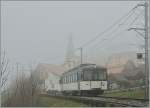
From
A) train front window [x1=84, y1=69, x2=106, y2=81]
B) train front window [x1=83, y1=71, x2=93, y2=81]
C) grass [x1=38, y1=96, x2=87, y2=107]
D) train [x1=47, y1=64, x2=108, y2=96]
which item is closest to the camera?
grass [x1=38, y1=96, x2=87, y2=107]

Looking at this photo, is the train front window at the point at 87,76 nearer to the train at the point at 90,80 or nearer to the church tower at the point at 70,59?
the train at the point at 90,80

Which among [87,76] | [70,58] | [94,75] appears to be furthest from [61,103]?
[70,58]

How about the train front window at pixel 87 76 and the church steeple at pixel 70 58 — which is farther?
the church steeple at pixel 70 58

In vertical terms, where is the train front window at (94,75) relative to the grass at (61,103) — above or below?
above

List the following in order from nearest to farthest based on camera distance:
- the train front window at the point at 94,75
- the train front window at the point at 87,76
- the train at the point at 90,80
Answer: the train at the point at 90,80
the train front window at the point at 87,76
the train front window at the point at 94,75

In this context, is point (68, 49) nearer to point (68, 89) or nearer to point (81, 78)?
point (68, 89)

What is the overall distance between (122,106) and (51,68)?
34.5 meters

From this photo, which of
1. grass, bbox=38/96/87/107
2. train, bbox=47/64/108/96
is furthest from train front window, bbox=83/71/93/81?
grass, bbox=38/96/87/107

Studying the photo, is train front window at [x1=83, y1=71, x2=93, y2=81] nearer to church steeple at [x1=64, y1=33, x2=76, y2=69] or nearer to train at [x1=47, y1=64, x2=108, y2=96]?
train at [x1=47, y1=64, x2=108, y2=96]

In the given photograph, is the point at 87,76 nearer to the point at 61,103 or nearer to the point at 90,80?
the point at 90,80

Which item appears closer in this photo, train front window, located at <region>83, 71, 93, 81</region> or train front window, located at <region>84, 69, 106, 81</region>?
train front window, located at <region>83, 71, 93, 81</region>

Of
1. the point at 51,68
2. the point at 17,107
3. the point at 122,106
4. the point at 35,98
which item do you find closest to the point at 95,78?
the point at 35,98

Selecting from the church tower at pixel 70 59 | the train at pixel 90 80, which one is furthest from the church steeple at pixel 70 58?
the train at pixel 90 80

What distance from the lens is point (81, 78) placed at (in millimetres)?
27344
